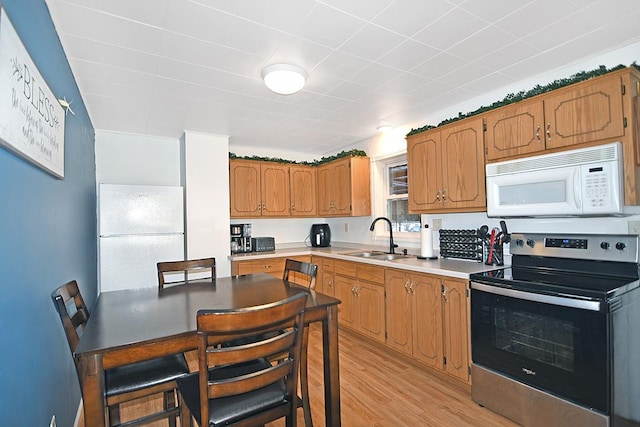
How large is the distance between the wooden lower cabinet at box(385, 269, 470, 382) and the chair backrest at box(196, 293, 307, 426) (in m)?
1.53

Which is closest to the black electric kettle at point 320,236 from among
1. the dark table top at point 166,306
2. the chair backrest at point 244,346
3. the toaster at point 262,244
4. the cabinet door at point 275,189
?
the cabinet door at point 275,189

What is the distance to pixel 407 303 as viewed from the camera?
109 inches

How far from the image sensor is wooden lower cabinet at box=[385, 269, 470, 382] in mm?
2340

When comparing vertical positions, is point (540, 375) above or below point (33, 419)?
below

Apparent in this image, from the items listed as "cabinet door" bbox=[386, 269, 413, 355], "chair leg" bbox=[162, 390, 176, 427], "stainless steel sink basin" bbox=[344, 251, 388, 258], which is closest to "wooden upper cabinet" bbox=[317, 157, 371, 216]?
"stainless steel sink basin" bbox=[344, 251, 388, 258]

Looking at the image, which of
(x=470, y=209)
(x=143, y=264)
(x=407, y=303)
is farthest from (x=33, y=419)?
(x=470, y=209)

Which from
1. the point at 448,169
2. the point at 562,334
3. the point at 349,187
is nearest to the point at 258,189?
the point at 349,187

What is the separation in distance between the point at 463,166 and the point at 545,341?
4.73 ft

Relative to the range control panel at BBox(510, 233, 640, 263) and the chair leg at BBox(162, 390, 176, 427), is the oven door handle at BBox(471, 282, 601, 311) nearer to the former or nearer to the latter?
the range control panel at BBox(510, 233, 640, 263)

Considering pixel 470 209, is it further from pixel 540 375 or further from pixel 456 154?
pixel 540 375

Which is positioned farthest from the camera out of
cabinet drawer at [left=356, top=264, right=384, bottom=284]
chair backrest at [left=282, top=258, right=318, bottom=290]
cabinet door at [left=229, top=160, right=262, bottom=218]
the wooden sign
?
cabinet door at [left=229, top=160, right=262, bottom=218]

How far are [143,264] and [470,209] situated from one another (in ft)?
10.7

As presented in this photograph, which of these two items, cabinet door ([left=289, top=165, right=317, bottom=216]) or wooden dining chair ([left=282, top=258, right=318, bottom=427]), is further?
cabinet door ([left=289, top=165, right=317, bottom=216])

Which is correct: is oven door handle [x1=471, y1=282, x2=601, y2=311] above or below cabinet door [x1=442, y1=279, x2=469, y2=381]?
above
